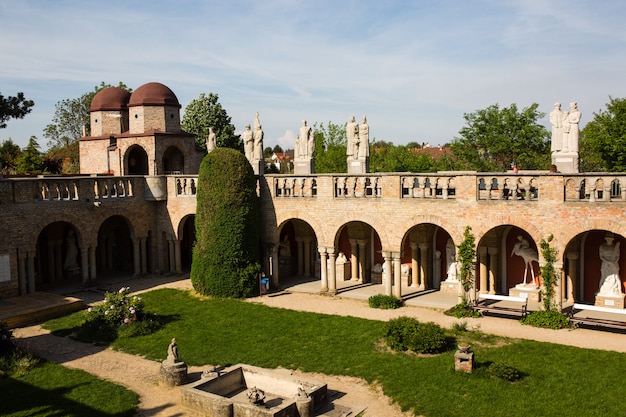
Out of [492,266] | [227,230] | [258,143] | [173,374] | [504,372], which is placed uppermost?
[258,143]

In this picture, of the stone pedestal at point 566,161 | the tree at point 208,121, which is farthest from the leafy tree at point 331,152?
the stone pedestal at point 566,161

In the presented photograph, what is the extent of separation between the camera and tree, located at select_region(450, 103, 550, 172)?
56688mm

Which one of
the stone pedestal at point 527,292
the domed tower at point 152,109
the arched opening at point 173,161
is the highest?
the domed tower at point 152,109

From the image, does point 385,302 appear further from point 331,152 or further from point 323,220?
point 331,152

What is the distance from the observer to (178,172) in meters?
37.7

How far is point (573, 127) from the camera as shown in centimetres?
2270

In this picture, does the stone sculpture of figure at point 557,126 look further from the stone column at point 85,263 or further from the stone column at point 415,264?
the stone column at point 85,263

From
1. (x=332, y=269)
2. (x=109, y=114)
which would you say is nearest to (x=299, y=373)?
(x=332, y=269)

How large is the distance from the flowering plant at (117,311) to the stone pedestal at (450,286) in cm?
1361

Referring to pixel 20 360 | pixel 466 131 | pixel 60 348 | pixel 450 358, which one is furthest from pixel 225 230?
pixel 466 131

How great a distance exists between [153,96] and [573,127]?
81.2 ft

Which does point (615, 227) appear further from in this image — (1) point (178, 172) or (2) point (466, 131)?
(2) point (466, 131)

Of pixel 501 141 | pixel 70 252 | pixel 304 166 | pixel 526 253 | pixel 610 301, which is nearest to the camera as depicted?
pixel 610 301

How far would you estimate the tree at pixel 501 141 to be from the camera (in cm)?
5669
